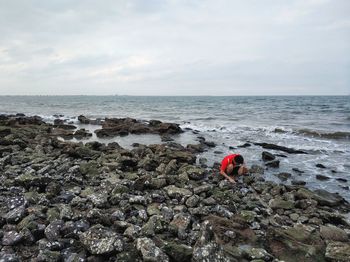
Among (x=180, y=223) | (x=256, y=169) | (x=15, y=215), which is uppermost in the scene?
(x=15, y=215)

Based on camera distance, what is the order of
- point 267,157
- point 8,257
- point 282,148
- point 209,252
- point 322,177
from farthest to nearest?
point 282,148 → point 267,157 → point 322,177 → point 209,252 → point 8,257

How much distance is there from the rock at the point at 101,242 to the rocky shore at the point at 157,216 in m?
0.02

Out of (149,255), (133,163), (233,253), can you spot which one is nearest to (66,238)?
(149,255)

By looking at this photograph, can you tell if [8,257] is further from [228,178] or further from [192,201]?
[228,178]

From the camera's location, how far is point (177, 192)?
8.28m

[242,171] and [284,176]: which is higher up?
[242,171]

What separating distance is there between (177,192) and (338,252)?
4.09 m

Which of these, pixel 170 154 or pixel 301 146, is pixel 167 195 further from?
pixel 301 146

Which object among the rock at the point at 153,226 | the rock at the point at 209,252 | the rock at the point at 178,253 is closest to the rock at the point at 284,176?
the rock at the point at 153,226

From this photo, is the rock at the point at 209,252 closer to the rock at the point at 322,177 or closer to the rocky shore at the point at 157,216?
the rocky shore at the point at 157,216

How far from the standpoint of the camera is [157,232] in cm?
593

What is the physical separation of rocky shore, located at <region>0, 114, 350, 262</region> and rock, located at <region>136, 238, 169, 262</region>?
2 cm

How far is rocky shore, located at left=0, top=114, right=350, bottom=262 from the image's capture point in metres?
4.94

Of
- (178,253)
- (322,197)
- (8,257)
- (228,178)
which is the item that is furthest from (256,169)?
(8,257)
